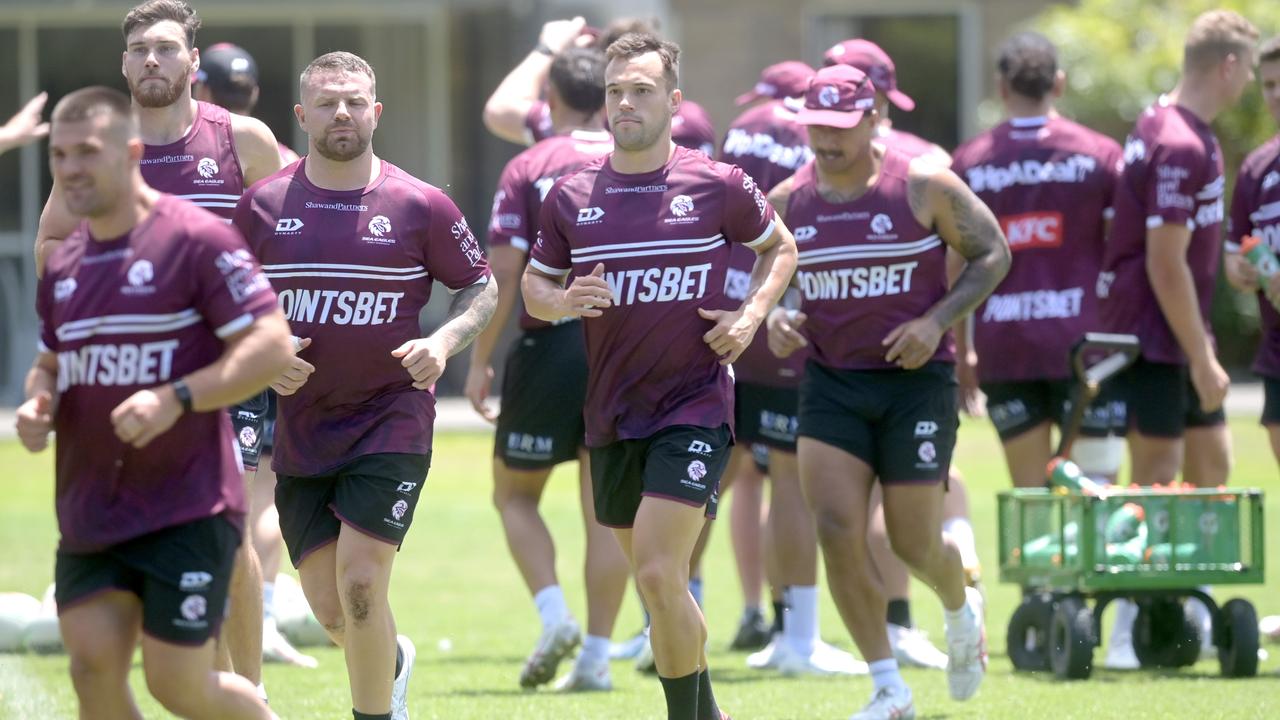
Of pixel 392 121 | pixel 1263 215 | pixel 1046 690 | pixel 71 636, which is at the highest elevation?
pixel 392 121

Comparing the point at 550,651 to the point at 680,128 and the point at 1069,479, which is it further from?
the point at 680,128

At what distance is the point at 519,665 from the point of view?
9055 mm

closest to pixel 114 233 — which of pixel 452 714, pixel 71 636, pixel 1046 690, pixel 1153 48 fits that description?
pixel 71 636

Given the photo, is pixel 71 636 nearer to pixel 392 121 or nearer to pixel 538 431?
pixel 538 431

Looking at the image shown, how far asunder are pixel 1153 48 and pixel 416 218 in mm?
17947

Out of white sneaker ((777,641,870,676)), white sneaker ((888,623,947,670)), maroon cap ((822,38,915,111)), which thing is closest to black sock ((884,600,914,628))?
white sneaker ((888,623,947,670))

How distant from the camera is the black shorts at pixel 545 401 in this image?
8.69 meters

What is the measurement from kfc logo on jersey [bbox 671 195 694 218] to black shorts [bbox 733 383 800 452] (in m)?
2.81

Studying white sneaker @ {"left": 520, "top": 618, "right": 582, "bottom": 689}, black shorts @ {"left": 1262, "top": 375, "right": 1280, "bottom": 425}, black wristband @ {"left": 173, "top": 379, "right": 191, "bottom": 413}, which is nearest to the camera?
black wristband @ {"left": 173, "top": 379, "right": 191, "bottom": 413}

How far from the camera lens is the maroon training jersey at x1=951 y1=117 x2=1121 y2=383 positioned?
919 cm

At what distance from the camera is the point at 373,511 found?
610 cm

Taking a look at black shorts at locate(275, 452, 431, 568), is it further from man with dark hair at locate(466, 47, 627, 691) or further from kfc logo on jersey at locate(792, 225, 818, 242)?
man with dark hair at locate(466, 47, 627, 691)

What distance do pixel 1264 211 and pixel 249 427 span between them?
5.14 meters

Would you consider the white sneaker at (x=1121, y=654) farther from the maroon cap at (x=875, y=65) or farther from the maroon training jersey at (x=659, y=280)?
the maroon training jersey at (x=659, y=280)
